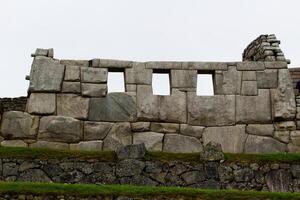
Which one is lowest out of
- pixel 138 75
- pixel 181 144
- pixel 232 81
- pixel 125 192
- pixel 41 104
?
pixel 125 192

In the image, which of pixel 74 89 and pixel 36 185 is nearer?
pixel 36 185

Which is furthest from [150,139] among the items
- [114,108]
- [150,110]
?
[114,108]

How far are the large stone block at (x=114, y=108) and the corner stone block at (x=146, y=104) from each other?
0.42 ft

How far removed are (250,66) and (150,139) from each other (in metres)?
2.79

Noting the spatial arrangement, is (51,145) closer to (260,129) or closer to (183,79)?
(183,79)

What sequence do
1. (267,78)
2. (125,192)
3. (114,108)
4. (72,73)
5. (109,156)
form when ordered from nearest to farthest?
(125,192), (109,156), (114,108), (72,73), (267,78)

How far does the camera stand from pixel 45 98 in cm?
1481

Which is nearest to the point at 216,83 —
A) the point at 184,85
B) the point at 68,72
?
the point at 184,85

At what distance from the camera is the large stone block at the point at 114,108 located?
48.7ft

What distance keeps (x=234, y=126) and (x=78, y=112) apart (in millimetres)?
3290

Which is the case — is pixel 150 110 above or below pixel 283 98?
below

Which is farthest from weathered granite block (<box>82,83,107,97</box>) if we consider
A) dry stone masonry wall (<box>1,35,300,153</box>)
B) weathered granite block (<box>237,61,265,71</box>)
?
weathered granite block (<box>237,61,265,71</box>)

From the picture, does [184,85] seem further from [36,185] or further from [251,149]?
[36,185]

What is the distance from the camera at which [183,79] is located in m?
15.3
